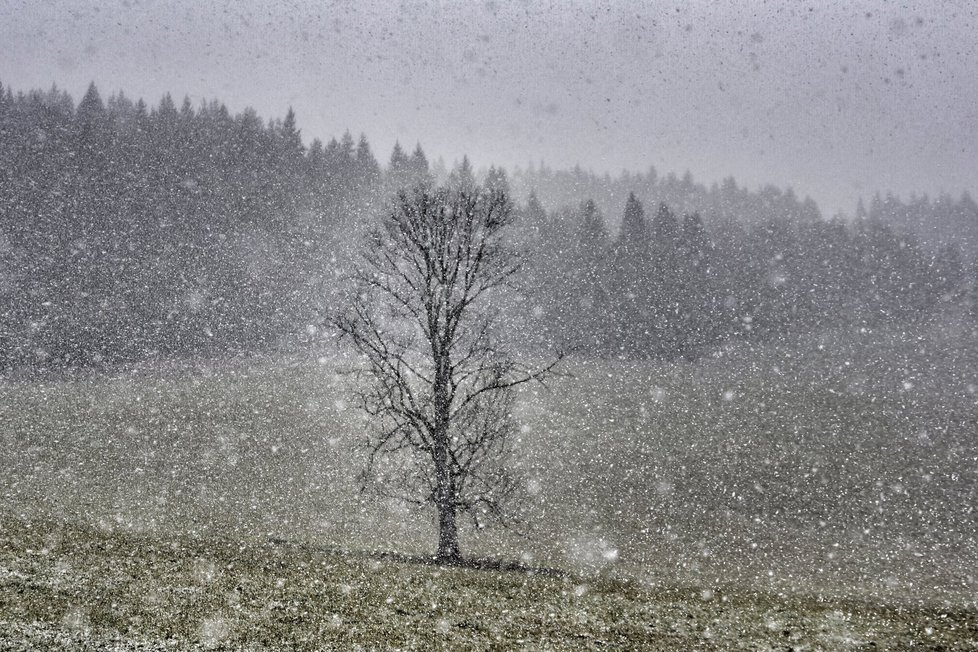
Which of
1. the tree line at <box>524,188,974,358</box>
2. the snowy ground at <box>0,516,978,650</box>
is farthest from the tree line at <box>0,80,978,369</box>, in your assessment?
the snowy ground at <box>0,516,978,650</box>

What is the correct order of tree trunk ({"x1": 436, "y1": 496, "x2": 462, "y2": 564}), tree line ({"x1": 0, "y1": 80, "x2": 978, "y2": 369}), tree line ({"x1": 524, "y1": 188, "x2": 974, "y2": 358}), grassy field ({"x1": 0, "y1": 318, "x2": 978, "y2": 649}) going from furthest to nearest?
tree line ({"x1": 524, "y1": 188, "x2": 974, "y2": 358}), tree line ({"x1": 0, "y1": 80, "x2": 978, "y2": 369}), tree trunk ({"x1": 436, "y1": 496, "x2": 462, "y2": 564}), grassy field ({"x1": 0, "y1": 318, "x2": 978, "y2": 649})

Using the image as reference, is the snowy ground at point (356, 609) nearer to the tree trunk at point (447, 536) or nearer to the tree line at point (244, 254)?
the tree trunk at point (447, 536)

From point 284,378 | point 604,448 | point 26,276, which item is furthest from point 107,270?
point 604,448

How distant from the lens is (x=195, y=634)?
759cm

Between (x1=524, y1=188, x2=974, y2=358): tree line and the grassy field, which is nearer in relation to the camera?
the grassy field

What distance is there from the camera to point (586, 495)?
71.3 feet

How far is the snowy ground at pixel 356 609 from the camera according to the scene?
7746 millimetres

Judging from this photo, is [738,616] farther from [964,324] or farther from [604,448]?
[964,324]

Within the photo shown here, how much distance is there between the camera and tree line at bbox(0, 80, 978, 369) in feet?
154

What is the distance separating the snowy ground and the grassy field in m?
0.10

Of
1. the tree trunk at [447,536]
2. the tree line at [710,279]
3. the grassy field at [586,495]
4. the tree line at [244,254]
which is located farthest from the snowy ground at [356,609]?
the tree line at [710,279]

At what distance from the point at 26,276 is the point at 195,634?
177ft

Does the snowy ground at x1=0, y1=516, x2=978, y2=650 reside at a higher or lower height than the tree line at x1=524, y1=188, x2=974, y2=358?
lower

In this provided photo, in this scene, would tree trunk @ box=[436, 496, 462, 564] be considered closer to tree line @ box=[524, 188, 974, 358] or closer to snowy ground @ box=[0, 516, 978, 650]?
snowy ground @ box=[0, 516, 978, 650]
